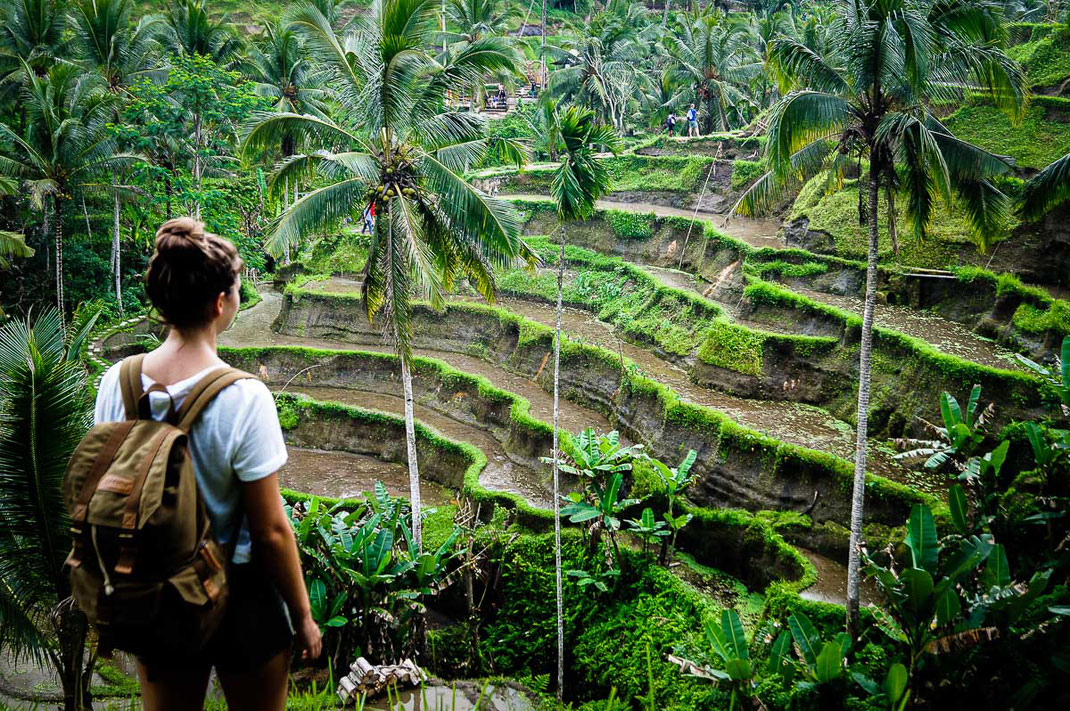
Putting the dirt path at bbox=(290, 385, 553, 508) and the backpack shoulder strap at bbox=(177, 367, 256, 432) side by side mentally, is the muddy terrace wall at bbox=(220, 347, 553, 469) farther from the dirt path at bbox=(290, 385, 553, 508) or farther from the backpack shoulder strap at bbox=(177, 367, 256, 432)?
the backpack shoulder strap at bbox=(177, 367, 256, 432)

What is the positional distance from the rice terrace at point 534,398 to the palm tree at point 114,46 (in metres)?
0.13

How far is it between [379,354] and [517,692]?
13.4 meters

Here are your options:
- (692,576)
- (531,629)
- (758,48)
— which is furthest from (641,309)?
(758,48)

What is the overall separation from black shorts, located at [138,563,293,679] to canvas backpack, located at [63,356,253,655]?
98 millimetres

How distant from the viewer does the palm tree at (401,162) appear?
1059 centimetres

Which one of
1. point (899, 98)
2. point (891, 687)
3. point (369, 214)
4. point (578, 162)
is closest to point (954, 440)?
point (899, 98)

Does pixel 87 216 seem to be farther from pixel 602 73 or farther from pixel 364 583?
pixel 364 583

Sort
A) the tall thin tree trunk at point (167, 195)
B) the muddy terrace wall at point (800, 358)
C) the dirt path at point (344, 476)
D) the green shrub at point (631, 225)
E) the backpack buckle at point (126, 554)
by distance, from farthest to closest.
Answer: the green shrub at point (631, 225) < the tall thin tree trunk at point (167, 195) < the dirt path at point (344, 476) < the muddy terrace wall at point (800, 358) < the backpack buckle at point (126, 554)

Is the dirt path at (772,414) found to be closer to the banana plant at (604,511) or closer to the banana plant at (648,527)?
the banana plant at (648,527)

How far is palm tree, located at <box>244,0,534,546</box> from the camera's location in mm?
10594

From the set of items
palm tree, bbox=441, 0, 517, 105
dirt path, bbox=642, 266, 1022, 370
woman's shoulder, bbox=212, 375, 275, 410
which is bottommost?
dirt path, bbox=642, 266, 1022, 370

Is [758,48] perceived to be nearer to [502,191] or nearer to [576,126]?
[502,191]

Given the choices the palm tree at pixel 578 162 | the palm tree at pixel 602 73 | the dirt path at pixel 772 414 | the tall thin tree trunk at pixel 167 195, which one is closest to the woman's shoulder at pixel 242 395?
the palm tree at pixel 578 162

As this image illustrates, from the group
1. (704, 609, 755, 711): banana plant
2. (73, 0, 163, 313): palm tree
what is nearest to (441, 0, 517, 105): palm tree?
(73, 0, 163, 313): palm tree
